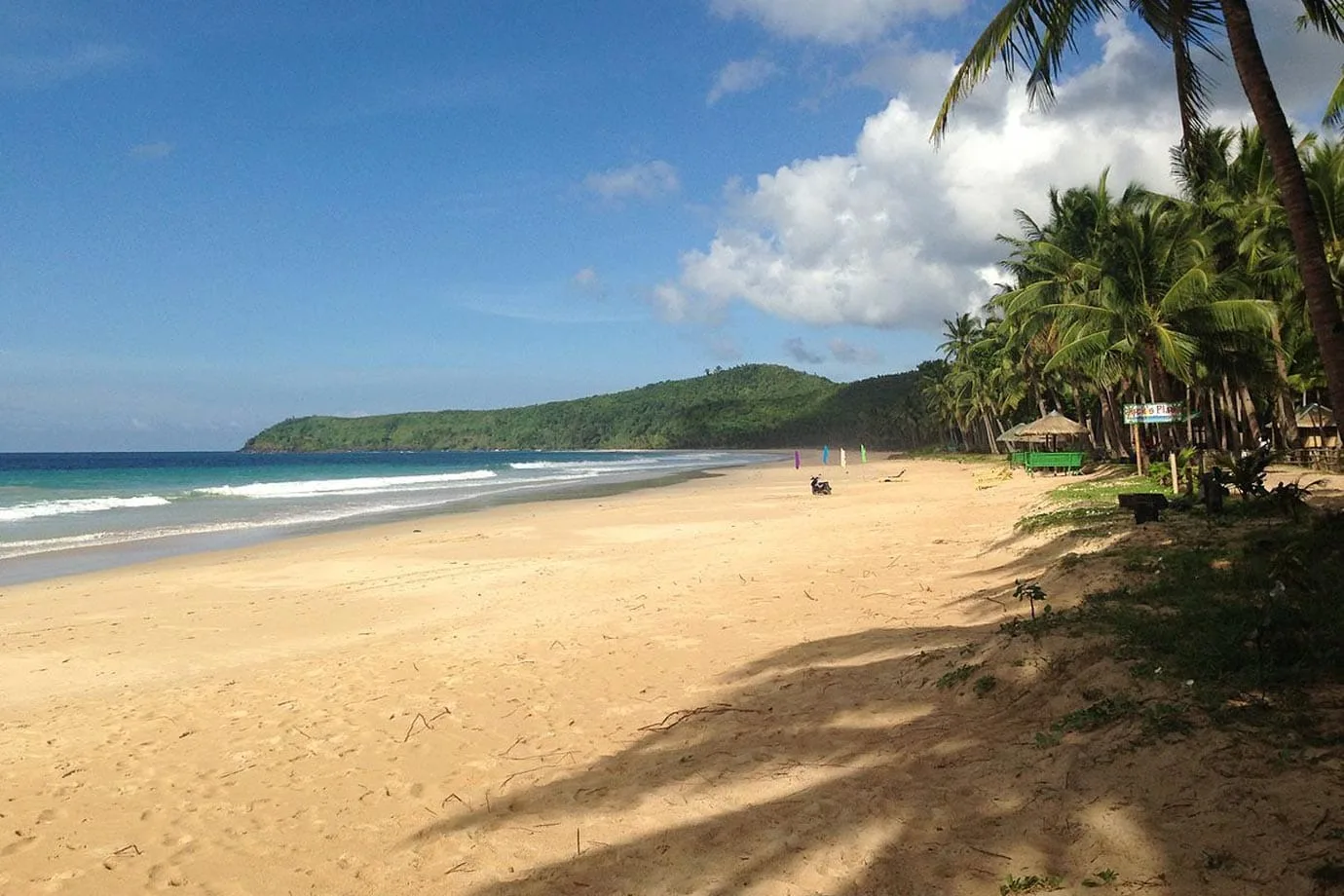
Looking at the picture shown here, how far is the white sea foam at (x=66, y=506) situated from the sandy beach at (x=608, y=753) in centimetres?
2151

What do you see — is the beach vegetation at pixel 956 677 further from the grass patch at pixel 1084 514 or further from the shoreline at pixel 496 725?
the grass patch at pixel 1084 514

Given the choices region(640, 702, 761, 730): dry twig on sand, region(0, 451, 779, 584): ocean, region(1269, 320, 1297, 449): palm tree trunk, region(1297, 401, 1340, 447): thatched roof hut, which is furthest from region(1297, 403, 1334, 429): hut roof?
region(640, 702, 761, 730): dry twig on sand

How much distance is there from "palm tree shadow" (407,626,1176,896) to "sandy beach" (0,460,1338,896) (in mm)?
20

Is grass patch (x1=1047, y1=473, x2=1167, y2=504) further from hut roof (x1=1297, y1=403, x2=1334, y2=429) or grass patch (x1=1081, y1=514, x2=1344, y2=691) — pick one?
hut roof (x1=1297, y1=403, x2=1334, y2=429)

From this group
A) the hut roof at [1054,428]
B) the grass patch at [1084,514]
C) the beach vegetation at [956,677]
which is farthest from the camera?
the hut roof at [1054,428]

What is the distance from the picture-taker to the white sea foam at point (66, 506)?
88.0ft

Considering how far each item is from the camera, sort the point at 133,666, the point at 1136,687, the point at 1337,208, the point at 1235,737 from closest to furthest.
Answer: the point at 1235,737, the point at 1136,687, the point at 133,666, the point at 1337,208

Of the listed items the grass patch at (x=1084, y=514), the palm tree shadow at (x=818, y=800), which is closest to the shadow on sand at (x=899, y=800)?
the palm tree shadow at (x=818, y=800)

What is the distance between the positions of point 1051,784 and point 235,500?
35175 mm

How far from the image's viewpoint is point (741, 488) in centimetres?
3103

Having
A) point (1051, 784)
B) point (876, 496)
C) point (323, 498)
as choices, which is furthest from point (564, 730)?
point (323, 498)

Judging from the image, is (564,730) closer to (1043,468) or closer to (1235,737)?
(1235,737)

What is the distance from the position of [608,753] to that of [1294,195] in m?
5.72

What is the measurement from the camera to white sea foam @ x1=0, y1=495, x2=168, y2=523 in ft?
88.0
